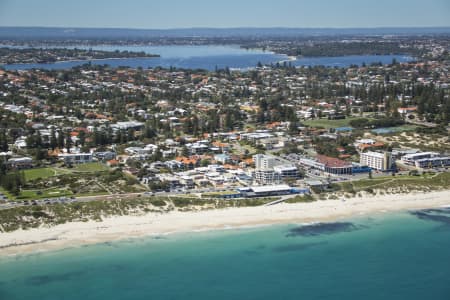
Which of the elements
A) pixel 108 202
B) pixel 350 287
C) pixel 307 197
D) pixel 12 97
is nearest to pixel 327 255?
pixel 350 287

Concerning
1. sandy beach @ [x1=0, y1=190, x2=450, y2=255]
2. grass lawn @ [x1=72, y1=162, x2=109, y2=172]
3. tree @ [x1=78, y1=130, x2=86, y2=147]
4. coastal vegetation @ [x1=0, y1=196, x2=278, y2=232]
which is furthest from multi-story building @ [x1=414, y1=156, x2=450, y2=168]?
tree @ [x1=78, y1=130, x2=86, y2=147]

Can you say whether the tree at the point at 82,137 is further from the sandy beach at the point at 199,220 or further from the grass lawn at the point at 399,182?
the grass lawn at the point at 399,182

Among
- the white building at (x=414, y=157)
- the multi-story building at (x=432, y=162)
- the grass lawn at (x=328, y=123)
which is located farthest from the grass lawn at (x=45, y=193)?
the grass lawn at (x=328, y=123)

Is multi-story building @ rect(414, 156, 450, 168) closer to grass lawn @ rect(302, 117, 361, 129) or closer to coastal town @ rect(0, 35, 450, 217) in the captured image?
coastal town @ rect(0, 35, 450, 217)

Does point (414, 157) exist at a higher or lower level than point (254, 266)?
higher

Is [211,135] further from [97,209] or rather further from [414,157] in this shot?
[97,209]

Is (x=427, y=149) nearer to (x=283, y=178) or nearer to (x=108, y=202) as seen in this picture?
(x=283, y=178)

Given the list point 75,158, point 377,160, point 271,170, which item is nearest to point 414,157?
point 377,160
